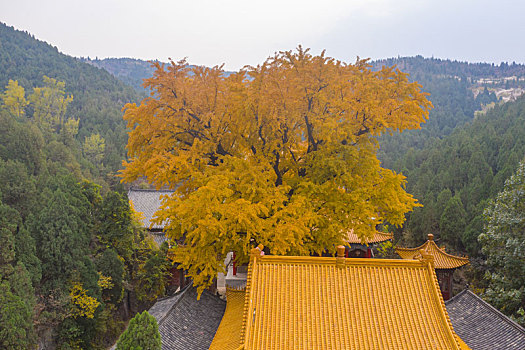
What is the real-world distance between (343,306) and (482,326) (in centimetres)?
673

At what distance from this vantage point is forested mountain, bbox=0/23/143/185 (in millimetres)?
55469

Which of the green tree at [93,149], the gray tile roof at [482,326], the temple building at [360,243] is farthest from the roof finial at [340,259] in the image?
the green tree at [93,149]

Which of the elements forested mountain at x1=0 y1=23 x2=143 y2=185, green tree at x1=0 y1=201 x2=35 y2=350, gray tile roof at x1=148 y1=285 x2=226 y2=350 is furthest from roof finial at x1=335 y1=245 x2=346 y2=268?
forested mountain at x1=0 y1=23 x2=143 y2=185

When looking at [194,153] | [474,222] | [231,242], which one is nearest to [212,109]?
[194,153]

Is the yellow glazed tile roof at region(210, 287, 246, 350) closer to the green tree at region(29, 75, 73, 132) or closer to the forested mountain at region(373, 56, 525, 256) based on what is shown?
the forested mountain at region(373, 56, 525, 256)

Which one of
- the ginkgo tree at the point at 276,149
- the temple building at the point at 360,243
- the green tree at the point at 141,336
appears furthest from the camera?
the temple building at the point at 360,243

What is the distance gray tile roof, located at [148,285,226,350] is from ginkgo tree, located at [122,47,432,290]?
A: 883 mm

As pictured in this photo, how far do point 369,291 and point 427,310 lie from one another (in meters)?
1.17

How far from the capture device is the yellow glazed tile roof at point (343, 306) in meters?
7.57

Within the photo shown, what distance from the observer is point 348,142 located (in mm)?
12547

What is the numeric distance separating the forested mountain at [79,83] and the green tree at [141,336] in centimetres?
4139

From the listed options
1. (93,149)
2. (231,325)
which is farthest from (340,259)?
(93,149)

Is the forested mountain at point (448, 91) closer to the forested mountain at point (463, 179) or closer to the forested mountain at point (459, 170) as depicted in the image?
the forested mountain at point (459, 170)

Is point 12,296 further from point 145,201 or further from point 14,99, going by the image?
point 14,99
